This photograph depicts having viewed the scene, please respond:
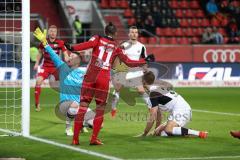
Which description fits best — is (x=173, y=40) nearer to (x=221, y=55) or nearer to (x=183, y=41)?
(x=183, y=41)

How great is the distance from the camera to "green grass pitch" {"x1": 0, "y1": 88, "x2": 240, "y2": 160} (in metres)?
10.3

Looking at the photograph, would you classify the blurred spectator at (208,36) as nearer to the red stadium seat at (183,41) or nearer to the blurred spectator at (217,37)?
the blurred spectator at (217,37)

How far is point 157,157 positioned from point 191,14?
82.6 ft

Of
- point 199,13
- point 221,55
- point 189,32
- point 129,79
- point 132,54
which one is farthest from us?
point 199,13

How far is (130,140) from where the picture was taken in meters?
12.1

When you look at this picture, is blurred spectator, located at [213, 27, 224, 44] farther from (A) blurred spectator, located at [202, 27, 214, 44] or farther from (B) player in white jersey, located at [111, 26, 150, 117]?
(B) player in white jersey, located at [111, 26, 150, 117]

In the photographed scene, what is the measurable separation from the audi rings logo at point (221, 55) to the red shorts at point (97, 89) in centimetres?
2000

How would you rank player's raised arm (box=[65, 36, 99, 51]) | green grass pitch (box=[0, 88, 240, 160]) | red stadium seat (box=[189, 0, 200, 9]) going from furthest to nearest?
red stadium seat (box=[189, 0, 200, 9]) < player's raised arm (box=[65, 36, 99, 51]) < green grass pitch (box=[0, 88, 240, 160])

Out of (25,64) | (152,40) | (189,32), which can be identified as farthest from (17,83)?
(25,64)

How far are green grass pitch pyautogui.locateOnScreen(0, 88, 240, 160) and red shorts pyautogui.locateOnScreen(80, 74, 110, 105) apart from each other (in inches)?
29.9

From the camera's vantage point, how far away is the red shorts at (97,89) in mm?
11336

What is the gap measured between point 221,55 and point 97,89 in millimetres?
20469

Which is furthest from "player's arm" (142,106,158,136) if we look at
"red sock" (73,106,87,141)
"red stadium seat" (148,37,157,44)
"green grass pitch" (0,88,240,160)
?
"red stadium seat" (148,37,157,44)

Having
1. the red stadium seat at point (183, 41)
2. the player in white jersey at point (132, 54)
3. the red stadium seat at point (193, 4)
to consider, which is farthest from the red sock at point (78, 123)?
the red stadium seat at point (193, 4)
